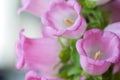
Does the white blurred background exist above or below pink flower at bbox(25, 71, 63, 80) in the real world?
below

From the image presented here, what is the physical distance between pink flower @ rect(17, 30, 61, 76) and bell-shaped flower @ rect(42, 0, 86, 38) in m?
0.02

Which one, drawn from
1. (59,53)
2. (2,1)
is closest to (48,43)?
(59,53)

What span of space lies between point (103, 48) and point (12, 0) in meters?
1.69

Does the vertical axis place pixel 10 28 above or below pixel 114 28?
below

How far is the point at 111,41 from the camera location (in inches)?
25.3

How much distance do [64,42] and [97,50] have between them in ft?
0.17

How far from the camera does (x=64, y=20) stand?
69cm

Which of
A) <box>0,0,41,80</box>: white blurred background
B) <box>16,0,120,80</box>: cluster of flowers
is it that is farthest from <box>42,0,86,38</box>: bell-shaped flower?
<box>0,0,41,80</box>: white blurred background

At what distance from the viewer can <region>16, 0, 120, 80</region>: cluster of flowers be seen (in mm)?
624

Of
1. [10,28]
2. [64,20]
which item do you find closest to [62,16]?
[64,20]

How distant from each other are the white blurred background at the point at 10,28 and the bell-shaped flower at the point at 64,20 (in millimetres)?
1538

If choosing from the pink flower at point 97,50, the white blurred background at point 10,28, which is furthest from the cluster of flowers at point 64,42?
the white blurred background at point 10,28

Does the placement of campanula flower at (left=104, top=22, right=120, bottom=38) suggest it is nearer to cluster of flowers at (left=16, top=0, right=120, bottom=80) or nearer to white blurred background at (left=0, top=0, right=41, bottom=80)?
cluster of flowers at (left=16, top=0, right=120, bottom=80)

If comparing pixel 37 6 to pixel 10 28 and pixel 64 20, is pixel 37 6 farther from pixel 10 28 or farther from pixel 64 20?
pixel 10 28
